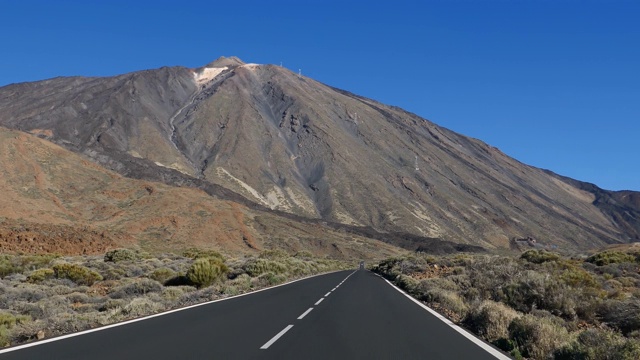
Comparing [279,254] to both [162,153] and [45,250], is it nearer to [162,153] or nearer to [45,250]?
[45,250]

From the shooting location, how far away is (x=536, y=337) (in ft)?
32.2

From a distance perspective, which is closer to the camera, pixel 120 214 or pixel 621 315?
pixel 621 315

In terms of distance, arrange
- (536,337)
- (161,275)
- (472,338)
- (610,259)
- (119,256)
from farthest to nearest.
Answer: (119,256)
(610,259)
(161,275)
(472,338)
(536,337)

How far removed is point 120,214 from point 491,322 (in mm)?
69006

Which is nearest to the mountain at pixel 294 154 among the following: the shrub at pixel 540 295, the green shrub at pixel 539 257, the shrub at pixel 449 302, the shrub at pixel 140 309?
the green shrub at pixel 539 257

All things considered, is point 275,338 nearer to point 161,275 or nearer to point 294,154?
point 161,275

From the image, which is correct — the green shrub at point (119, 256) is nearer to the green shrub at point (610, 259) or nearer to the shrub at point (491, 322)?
the shrub at point (491, 322)

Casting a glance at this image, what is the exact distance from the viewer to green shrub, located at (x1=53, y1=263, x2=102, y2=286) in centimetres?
2714

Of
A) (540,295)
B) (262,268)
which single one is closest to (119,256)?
(262,268)

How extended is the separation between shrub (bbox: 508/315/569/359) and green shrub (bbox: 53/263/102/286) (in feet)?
73.6

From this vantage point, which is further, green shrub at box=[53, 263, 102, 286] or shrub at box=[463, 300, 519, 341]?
green shrub at box=[53, 263, 102, 286]

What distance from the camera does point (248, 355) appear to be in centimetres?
878

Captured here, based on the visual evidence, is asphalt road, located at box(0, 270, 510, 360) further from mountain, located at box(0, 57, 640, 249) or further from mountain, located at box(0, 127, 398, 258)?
mountain, located at box(0, 57, 640, 249)

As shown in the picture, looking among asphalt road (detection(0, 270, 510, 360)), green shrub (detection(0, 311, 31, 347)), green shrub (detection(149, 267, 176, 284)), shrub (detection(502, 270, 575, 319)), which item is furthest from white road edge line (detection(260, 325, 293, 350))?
green shrub (detection(149, 267, 176, 284))
